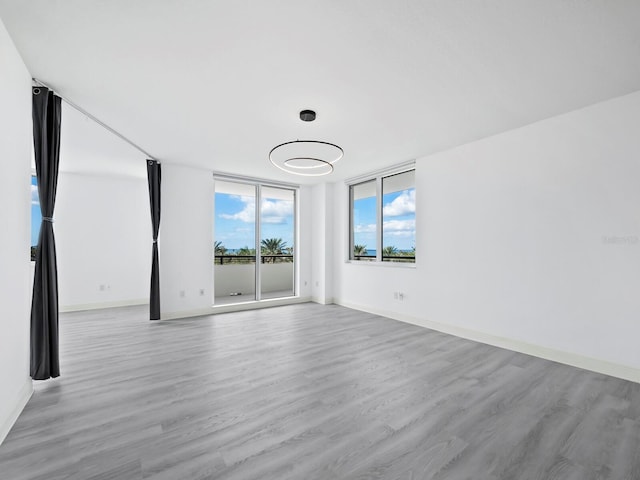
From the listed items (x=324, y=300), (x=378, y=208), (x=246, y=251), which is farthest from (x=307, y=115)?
(x=324, y=300)

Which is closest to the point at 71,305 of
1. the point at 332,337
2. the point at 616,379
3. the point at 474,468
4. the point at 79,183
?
the point at 79,183

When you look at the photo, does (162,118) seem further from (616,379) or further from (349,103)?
(616,379)

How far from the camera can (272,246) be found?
7.31m

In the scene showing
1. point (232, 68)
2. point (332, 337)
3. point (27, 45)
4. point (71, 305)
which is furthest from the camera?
point (71, 305)

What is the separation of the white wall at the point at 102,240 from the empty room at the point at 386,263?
1.09m

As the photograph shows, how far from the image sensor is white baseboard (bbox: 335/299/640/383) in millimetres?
2841

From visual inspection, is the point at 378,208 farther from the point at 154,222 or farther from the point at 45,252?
→ the point at 45,252

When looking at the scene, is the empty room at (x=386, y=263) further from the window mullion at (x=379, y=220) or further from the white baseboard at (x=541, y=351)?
the window mullion at (x=379, y=220)

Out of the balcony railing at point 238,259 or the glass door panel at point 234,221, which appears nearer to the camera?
the glass door panel at point 234,221

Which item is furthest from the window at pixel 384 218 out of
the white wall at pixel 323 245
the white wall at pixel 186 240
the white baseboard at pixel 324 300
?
the white wall at pixel 186 240

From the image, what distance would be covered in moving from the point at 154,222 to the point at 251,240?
1.85 meters

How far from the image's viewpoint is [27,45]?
214cm

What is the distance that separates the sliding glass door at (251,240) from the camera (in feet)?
20.4

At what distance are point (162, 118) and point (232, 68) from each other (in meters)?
1.45
